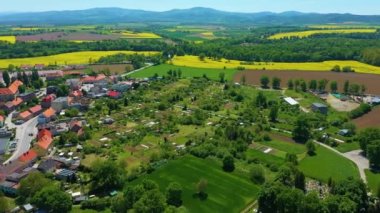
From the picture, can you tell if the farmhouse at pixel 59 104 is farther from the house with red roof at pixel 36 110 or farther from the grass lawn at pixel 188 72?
the grass lawn at pixel 188 72

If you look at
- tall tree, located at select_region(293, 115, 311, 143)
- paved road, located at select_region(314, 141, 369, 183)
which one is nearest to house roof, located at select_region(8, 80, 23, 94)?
tall tree, located at select_region(293, 115, 311, 143)

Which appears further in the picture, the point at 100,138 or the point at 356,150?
the point at 100,138

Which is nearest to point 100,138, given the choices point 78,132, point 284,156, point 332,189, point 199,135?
point 78,132

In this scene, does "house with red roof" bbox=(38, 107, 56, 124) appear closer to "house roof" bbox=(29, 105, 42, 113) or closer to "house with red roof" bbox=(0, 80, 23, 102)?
"house roof" bbox=(29, 105, 42, 113)

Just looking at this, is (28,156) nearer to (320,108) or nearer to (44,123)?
(44,123)

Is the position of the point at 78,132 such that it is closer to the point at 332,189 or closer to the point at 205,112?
the point at 205,112
